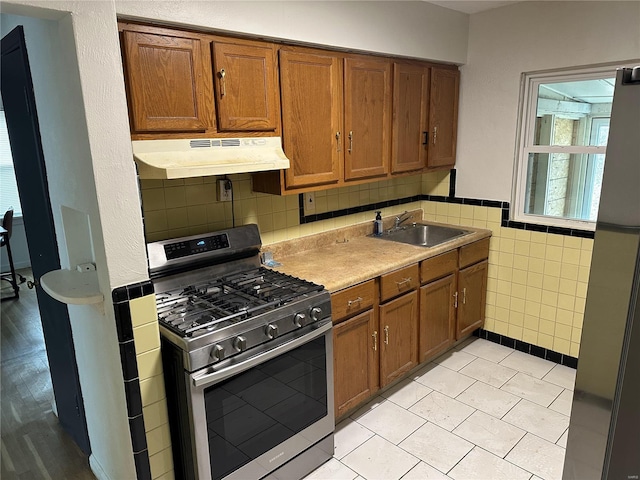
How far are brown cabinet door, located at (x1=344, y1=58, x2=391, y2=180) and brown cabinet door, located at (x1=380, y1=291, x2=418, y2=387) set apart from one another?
83cm

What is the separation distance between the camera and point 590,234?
2.90m

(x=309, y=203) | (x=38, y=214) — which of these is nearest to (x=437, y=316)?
(x=309, y=203)

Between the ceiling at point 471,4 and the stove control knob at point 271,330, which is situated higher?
the ceiling at point 471,4

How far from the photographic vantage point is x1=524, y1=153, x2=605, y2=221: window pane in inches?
116

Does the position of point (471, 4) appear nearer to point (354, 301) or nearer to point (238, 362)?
point (354, 301)

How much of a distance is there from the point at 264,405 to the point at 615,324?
1483 mm

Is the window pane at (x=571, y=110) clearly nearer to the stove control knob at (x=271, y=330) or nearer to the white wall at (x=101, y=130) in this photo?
the white wall at (x=101, y=130)

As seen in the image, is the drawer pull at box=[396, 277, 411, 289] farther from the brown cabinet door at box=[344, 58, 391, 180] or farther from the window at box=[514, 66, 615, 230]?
the window at box=[514, 66, 615, 230]

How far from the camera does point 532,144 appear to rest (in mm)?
3143

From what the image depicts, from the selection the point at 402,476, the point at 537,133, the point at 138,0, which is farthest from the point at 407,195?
the point at 138,0

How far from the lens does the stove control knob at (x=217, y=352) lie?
168 cm

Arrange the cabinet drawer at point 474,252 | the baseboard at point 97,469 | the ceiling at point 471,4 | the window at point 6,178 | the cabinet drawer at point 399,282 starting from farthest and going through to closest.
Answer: the window at point 6,178 → the cabinet drawer at point 474,252 → the ceiling at point 471,4 → the cabinet drawer at point 399,282 → the baseboard at point 97,469

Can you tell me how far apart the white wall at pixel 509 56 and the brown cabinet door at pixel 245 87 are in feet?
5.85

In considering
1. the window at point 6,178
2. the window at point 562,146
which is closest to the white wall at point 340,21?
the window at point 562,146
